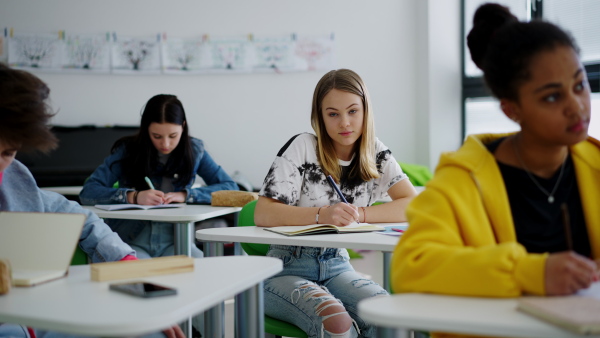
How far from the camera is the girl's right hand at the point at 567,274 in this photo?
3.13ft

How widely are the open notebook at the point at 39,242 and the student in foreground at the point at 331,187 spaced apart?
770 mm

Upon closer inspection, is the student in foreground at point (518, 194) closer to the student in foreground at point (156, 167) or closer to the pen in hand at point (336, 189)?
the pen in hand at point (336, 189)

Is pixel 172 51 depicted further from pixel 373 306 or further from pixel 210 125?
pixel 373 306

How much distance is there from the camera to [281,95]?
5633mm

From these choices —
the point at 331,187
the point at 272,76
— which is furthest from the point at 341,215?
the point at 272,76

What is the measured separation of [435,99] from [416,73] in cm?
32

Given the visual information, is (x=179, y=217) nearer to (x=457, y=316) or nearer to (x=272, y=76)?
(x=457, y=316)

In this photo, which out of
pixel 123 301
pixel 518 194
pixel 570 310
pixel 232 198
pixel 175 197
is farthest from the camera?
pixel 175 197

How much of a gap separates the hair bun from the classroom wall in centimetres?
426

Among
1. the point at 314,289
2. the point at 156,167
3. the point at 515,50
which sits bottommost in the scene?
the point at 314,289

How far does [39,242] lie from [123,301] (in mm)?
298

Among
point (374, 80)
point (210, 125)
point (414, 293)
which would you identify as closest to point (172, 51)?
point (210, 125)

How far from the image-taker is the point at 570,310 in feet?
2.85

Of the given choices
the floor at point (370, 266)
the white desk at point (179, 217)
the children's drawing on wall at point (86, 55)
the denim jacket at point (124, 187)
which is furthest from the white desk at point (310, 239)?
the children's drawing on wall at point (86, 55)
